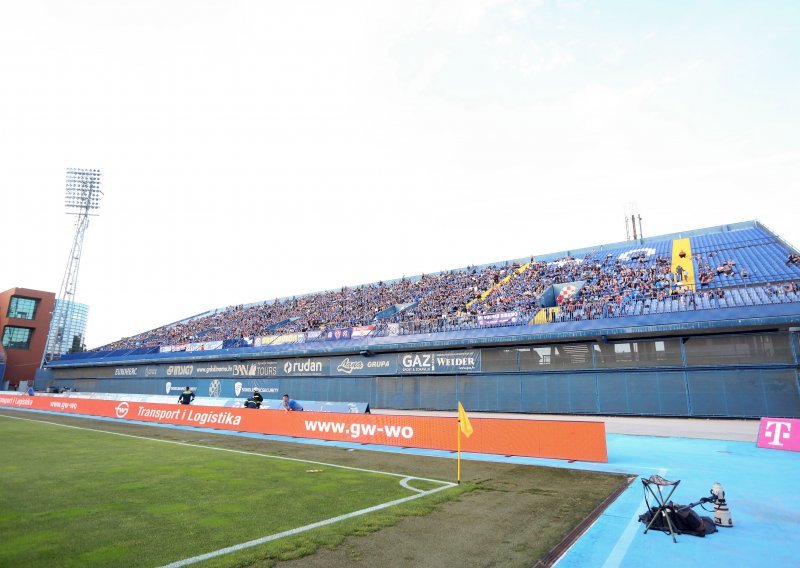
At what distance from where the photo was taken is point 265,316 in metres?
54.8

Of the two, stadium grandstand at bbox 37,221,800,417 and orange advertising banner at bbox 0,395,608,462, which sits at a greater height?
stadium grandstand at bbox 37,221,800,417

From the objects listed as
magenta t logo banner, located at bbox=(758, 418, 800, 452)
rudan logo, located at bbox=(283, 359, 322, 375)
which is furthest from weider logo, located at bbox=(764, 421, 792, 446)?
rudan logo, located at bbox=(283, 359, 322, 375)

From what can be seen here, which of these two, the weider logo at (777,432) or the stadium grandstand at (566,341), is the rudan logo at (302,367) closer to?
the stadium grandstand at (566,341)

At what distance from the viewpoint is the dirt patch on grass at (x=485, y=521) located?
241 inches

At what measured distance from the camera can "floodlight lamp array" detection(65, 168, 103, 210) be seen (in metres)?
64.3

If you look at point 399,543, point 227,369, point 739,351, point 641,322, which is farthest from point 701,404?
point 227,369

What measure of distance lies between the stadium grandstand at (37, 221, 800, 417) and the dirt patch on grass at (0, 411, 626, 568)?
42.0 ft

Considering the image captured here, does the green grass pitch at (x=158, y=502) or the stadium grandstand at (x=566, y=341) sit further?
the stadium grandstand at (x=566, y=341)

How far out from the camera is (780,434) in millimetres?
16078

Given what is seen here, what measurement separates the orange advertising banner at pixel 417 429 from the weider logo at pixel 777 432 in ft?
24.5

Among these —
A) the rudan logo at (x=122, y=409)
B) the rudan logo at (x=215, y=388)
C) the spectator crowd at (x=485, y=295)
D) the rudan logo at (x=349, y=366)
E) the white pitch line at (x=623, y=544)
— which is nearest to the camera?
the white pitch line at (x=623, y=544)

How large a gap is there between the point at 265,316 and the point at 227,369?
14.2 metres

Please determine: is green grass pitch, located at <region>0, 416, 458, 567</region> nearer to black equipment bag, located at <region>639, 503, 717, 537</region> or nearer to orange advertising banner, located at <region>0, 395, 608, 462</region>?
black equipment bag, located at <region>639, 503, 717, 537</region>

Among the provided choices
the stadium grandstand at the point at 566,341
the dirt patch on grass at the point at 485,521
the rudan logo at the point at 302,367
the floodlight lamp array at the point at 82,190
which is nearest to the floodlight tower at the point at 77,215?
the floodlight lamp array at the point at 82,190
